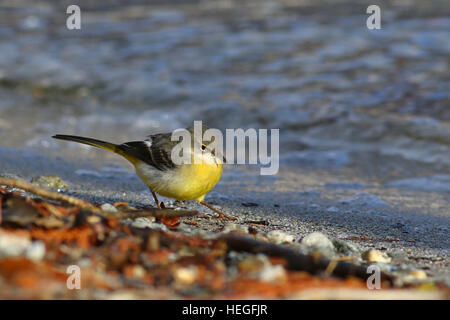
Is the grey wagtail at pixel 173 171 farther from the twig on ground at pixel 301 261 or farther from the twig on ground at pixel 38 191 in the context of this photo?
the twig on ground at pixel 301 261

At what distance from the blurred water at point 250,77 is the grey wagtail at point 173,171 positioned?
8.11 feet

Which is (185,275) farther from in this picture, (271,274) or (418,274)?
(418,274)

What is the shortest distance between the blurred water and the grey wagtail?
2471 mm

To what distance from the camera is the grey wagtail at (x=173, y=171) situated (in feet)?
15.1

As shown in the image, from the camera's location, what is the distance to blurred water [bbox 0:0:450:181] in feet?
27.3

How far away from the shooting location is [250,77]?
10.7 metres

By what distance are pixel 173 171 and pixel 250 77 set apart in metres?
6.21

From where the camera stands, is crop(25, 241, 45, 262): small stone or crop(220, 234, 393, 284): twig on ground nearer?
crop(25, 241, 45, 262): small stone

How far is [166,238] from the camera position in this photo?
3008 mm
